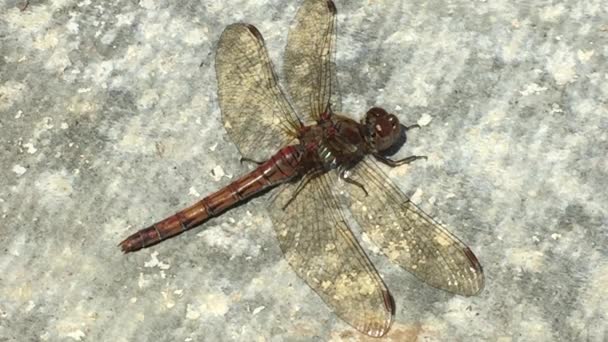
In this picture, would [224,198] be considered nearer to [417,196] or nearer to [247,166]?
[247,166]

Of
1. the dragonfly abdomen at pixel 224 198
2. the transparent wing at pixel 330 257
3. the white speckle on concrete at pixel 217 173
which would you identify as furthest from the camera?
the white speckle on concrete at pixel 217 173

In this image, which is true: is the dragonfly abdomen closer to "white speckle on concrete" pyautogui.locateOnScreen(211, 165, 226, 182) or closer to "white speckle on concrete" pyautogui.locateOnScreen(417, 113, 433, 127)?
"white speckle on concrete" pyautogui.locateOnScreen(211, 165, 226, 182)

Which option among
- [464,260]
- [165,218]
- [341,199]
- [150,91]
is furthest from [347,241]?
[150,91]

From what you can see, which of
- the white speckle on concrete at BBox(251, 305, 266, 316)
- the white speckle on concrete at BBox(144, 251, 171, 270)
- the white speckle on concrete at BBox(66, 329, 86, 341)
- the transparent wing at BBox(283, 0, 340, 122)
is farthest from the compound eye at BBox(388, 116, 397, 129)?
the white speckle on concrete at BBox(66, 329, 86, 341)

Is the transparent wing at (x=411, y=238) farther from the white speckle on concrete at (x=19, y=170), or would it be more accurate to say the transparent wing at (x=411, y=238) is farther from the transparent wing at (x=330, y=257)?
the white speckle on concrete at (x=19, y=170)

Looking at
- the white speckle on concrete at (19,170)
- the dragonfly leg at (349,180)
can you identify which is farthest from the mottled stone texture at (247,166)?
the dragonfly leg at (349,180)

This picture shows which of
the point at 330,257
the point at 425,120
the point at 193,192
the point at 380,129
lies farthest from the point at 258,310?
the point at 425,120

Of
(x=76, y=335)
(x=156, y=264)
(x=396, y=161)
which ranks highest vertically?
(x=396, y=161)
